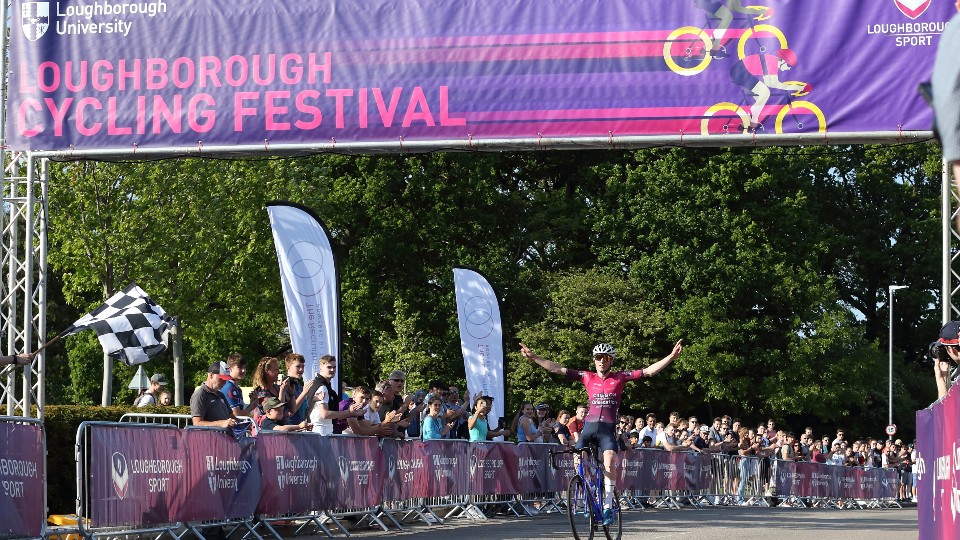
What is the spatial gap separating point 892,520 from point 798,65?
26.6 feet

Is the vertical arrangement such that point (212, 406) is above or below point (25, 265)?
below

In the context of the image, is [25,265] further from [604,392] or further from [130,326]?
[604,392]

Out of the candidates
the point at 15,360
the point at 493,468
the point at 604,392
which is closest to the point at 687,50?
the point at 604,392

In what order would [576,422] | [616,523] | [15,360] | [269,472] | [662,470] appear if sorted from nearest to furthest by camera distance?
[15,360], [269,472], [616,523], [576,422], [662,470]

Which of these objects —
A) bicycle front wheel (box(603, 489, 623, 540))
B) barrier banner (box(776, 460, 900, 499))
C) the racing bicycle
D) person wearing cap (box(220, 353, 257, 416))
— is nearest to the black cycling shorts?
the racing bicycle

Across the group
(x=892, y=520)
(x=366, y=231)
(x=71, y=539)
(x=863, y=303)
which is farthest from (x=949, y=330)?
(x=863, y=303)

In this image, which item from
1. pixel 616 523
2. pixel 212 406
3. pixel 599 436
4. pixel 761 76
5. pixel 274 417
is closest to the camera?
pixel 212 406

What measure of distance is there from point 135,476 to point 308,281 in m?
7.53

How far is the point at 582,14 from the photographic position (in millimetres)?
18406

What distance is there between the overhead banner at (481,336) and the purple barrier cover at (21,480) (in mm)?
13929

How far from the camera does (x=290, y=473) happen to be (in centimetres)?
1447

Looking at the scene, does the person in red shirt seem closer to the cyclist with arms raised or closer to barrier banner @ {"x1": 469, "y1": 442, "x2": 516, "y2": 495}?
barrier banner @ {"x1": 469, "y1": 442, "x2": 516, "y2": 495}

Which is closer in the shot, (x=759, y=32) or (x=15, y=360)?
(x=15, y=360)

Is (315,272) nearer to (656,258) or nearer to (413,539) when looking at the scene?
(413,539)
